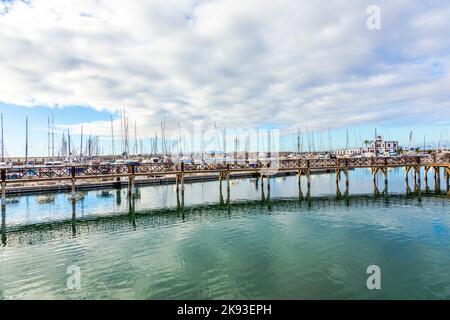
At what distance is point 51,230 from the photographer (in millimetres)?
21344

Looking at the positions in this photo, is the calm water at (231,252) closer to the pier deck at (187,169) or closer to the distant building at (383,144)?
the pier deck at (187,169)

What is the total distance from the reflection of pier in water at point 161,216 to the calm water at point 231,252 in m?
0.18

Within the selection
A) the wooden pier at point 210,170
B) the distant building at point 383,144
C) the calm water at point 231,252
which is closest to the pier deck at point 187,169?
the wooden pier at point 210,170

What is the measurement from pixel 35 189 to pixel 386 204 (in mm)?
54698

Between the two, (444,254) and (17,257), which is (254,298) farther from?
(17,257)

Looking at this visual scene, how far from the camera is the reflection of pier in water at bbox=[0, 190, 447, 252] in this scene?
800 inches

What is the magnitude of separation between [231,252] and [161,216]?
13104 millimetres

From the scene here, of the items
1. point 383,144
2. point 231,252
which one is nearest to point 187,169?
point 231,252

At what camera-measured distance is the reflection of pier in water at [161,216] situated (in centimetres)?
2033

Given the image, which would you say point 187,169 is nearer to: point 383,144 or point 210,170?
point 210,170

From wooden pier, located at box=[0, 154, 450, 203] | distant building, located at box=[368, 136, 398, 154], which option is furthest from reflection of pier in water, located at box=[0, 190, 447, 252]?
distant building, located at box=[368, 136, 398, 154]

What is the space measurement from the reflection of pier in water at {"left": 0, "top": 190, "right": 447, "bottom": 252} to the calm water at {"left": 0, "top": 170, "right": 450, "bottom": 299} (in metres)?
0.18

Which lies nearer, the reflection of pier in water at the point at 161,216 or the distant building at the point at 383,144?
the reflection of pier in water at the point at 161,216
